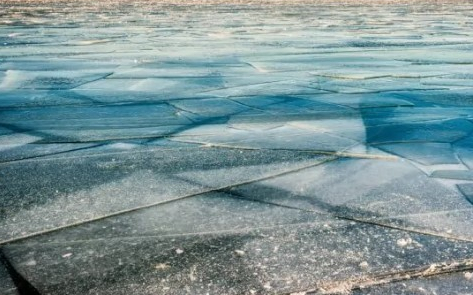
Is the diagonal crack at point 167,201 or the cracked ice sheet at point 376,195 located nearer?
the diagonal crack at point 167,201

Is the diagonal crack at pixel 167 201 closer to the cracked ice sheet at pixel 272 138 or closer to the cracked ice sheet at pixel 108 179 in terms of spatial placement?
the cracked ice sheet at pixel 108 179

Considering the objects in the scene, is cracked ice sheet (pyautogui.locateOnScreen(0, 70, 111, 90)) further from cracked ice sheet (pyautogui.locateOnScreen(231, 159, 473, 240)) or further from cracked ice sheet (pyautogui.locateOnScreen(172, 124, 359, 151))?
cracked ice sheet (pyautogui.locateOnScreen(231, 159, 473, 240))

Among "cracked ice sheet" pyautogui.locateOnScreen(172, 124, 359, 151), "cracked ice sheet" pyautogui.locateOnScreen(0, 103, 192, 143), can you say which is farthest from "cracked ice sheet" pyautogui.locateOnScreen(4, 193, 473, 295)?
"cracked ice sheet" pyautogui.locateOnScreen(0, 103, 192, 143)

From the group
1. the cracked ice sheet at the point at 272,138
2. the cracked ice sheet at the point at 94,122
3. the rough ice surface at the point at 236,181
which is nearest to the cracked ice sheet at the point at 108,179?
the rough ice surface at the point at 236,181

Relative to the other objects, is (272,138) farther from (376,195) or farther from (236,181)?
(376,195)

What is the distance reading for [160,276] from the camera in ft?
5.08

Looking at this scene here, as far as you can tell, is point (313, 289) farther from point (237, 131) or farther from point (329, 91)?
point (329, 91)

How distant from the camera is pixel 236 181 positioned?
233cm

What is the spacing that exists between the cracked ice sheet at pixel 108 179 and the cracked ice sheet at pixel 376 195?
148mm

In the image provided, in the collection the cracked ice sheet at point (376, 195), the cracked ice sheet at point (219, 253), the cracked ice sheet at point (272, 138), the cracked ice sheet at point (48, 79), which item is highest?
the cracked ice sheet at point (219, 253)

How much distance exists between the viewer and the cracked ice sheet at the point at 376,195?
6.29ft

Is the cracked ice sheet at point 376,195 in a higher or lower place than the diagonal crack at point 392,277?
lower

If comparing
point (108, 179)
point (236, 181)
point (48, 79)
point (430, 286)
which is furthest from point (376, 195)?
point (48, 79)

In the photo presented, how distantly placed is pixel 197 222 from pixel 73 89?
294cm
